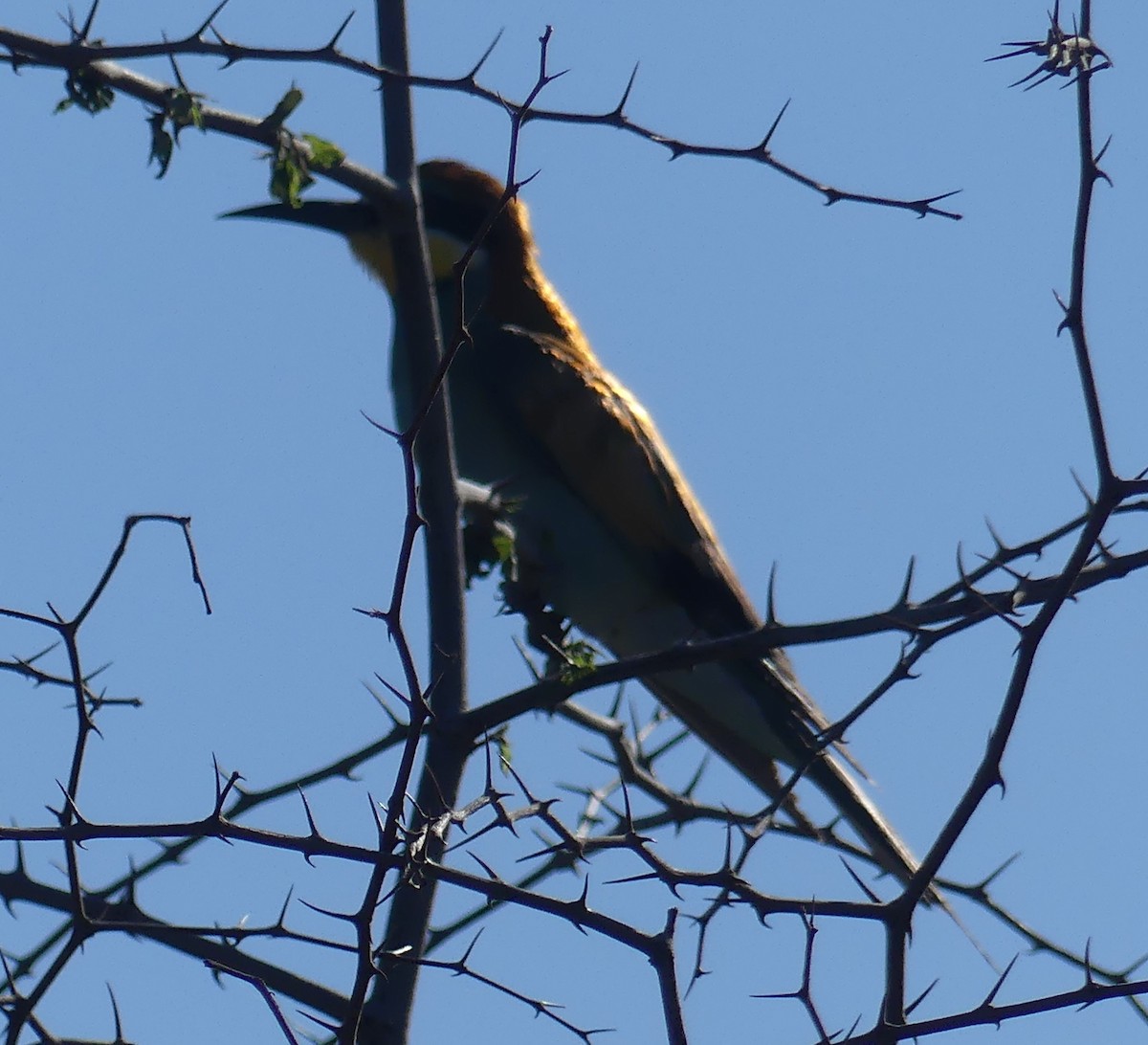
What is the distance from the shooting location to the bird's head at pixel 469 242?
5.41 m

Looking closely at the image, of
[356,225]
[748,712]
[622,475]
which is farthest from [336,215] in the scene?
[748,712]

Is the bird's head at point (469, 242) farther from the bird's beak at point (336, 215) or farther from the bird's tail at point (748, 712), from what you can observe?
the bird's tail at point (748, 712)

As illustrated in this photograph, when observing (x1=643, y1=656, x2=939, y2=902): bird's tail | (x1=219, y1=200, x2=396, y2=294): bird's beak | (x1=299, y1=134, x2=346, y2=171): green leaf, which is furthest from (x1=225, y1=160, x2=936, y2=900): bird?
(x1=299, y1=134, x2=346, y2=171): green leaf

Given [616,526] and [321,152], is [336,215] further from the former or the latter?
[321,152]

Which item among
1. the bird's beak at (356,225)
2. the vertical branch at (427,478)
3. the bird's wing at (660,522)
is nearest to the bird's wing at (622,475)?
the bird's wing at (660,522)

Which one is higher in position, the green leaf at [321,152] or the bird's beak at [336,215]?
the bird's beak at [336,215]

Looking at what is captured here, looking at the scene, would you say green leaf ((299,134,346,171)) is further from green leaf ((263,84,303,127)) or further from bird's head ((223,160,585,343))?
bird's head ((223,160,585,343))

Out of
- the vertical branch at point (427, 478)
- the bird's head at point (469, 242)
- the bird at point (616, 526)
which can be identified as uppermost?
the bird's head at point (469, 242)

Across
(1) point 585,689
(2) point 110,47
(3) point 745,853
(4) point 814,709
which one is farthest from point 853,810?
(2) point 110,47

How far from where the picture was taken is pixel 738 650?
2656 mm

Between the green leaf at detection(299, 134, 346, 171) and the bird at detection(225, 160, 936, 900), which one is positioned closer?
the green leaf at detection(299, 134, 346, 171)

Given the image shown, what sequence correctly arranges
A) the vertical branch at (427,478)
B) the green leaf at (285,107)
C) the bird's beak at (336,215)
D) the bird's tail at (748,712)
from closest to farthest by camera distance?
the green leaf at (285,107) < the vertical branch at (427,478) < the bird's tail at (748,712) < the bird's beak at (336,215)

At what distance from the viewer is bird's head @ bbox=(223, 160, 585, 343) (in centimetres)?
541

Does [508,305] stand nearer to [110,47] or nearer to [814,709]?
[814,709]
